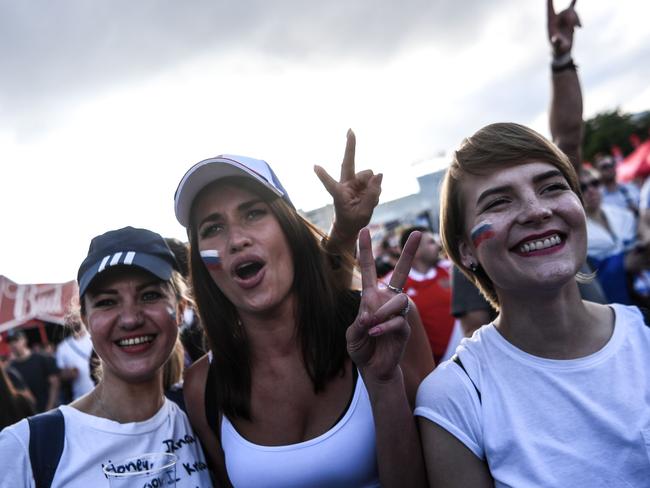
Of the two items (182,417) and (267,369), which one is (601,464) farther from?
(182,417)

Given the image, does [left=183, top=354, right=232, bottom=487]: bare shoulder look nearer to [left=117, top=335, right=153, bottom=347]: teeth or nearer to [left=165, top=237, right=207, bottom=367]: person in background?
[left=117, top=335, right=153, bottom=347]: teeth

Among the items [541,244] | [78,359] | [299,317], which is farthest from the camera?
[78,359]

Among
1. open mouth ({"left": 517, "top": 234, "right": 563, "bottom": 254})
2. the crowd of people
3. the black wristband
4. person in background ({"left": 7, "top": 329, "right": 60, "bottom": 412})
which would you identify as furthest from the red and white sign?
open mouth ({"left": 517, "top": 234, "right": 563, "bottom": 254})

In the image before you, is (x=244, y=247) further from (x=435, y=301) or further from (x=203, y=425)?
(x=435, y=301)

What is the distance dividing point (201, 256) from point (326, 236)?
0.60 meters

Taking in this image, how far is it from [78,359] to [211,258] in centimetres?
427

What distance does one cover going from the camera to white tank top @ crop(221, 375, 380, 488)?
1.86m

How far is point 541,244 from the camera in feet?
5.54

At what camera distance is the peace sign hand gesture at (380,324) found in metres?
1.62

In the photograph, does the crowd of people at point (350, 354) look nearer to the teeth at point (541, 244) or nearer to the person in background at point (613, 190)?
the teeth at point (541, 244)

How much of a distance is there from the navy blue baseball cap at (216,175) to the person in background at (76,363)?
384 centimetres

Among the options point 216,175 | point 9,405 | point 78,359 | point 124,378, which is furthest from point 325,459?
point 78,359

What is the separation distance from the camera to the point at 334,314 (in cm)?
225

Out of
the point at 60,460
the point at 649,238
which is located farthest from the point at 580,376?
the point at 649,238
